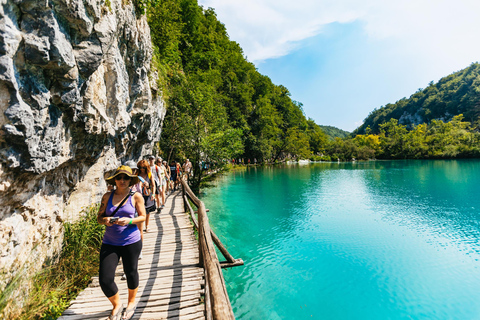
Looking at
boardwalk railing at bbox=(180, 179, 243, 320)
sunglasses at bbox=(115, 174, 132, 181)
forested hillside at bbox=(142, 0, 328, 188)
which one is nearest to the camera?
boardwalk railing at bbox=(180, 179, 243, 320)

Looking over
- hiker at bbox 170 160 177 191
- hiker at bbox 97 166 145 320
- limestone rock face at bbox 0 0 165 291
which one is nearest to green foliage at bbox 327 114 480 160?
hiker at bbox 170 160 177 191

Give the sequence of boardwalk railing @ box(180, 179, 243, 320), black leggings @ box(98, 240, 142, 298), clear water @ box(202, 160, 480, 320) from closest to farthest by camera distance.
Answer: boardwalk railing @ box(180, 179, 243, 320), black leggings @ box(98, 240, 142, 298), clear water @ box(202, 160, 480, 320)

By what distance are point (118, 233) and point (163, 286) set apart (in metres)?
1.83

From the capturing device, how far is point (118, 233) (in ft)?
9.80

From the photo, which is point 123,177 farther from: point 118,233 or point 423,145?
point 423,145

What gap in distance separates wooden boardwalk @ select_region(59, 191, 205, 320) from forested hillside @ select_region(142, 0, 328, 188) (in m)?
8.62

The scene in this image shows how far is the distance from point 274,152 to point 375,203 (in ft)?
146

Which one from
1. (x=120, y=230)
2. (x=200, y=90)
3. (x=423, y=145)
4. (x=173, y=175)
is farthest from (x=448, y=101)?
(x=120, y=230)

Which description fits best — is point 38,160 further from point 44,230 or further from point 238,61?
point 238,61

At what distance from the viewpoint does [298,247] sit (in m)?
10.3

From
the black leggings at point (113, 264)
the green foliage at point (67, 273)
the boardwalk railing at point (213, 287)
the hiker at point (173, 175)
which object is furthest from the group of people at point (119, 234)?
the hiker at point (173, 175)

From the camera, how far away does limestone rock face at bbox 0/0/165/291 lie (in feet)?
9.81

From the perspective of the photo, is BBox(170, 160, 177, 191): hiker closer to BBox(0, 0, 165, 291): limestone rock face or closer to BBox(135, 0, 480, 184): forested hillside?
BBox(135, 0, 480, 184): forested hillside

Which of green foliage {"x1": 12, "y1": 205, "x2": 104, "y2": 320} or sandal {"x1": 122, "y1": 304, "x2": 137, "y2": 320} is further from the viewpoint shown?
green foliage {"x1": 12, "y1": 205, "x2": 104, "y2": 320}
